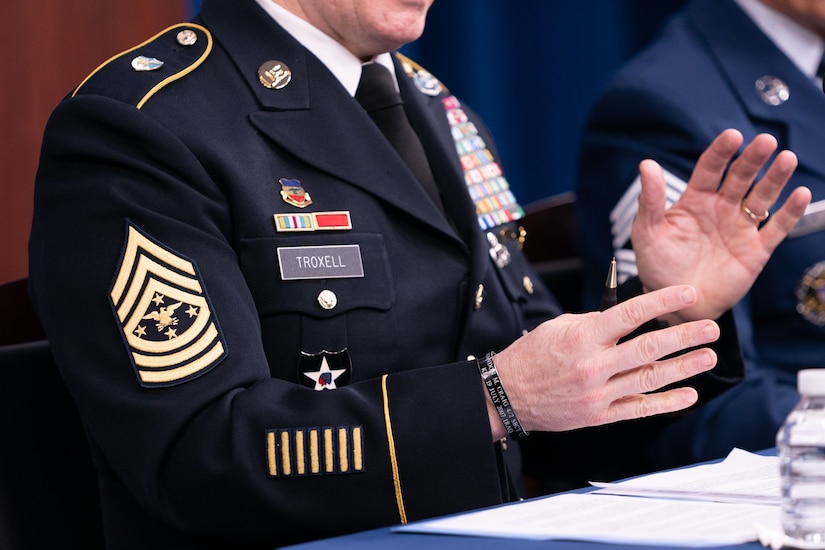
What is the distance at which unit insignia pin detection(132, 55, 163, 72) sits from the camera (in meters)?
1.30

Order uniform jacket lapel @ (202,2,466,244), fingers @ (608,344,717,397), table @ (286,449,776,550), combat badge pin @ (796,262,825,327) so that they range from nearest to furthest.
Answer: table @ (286,449,776,550), fingers @ (608,344,717,397), uniform jacket lapel @ (202,2,466,244), combat badge pin @ (796,262,825,327)

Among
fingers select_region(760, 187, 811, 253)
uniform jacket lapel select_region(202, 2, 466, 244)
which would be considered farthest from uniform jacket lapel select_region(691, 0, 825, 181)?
uniform jacket lapel select_region(202, 2, 466, 244)

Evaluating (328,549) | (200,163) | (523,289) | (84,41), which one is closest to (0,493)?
(200,163)

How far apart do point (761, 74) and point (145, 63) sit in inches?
41.5

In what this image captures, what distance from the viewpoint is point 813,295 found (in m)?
1.78

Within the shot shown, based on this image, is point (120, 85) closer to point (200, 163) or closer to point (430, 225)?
point (200, 163)

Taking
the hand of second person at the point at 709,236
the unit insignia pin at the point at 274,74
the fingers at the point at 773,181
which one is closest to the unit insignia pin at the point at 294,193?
the unit insignia pin at the point at 274,74

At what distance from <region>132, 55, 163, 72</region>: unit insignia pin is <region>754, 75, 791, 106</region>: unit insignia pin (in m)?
1.02

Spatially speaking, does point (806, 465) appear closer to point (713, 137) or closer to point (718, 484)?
point (718, 484)

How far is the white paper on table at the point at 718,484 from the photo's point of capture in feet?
3.06

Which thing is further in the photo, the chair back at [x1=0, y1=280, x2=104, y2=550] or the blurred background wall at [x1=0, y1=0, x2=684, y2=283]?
the blurred background wall at [x1=0, y1=0, x2=684, y2=283]

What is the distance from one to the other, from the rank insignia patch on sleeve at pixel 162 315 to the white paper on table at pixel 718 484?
390 millimetres

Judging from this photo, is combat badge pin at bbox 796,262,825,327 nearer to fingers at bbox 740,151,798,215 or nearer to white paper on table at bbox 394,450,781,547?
fingers at bbox 740,151,798,215

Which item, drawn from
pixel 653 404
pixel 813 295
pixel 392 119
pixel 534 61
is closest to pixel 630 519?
pixel 653 404
